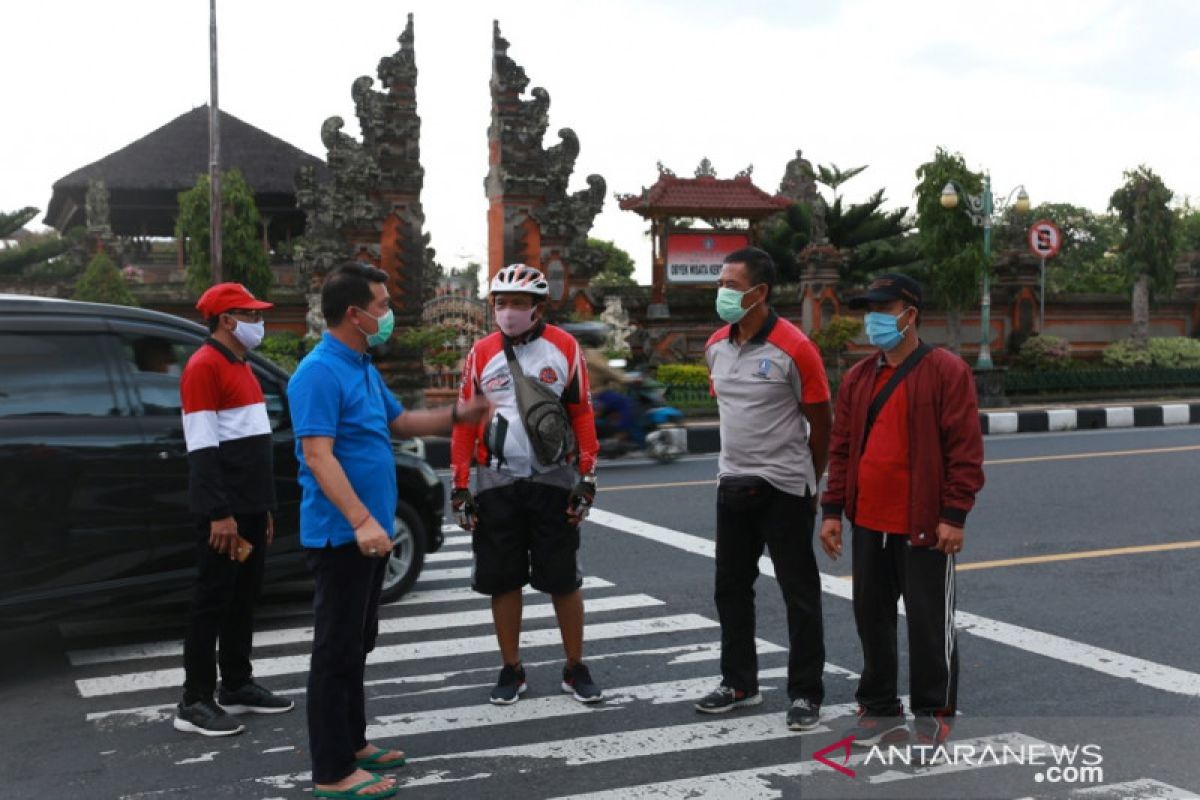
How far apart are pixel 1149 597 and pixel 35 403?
5.95 meters

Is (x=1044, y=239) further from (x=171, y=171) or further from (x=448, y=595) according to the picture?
(x=171, y=171)

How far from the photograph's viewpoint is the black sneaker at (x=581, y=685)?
504 centimetres

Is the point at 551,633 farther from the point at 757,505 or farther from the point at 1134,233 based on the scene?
the point at 1134,233

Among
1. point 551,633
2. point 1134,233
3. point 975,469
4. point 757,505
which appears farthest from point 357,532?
point 1134,233

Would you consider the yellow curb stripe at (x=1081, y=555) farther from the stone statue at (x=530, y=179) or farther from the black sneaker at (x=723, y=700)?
the stone statue at (x=530, y=179)

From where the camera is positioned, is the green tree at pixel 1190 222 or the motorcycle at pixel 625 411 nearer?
the motorcycle at pixel 625 411

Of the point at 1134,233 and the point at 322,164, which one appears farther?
the point at 322,164

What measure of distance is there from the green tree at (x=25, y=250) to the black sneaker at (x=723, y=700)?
118 ft

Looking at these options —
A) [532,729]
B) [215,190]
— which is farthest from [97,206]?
[532,729]

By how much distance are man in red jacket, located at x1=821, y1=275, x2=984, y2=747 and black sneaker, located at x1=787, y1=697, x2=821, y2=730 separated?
22 cm

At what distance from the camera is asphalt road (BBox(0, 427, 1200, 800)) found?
417 cm

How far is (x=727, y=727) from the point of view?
4.73 m

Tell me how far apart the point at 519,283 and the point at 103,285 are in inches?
910

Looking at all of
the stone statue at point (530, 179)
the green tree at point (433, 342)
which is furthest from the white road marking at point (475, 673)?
the stone statue at point (530, 179)
